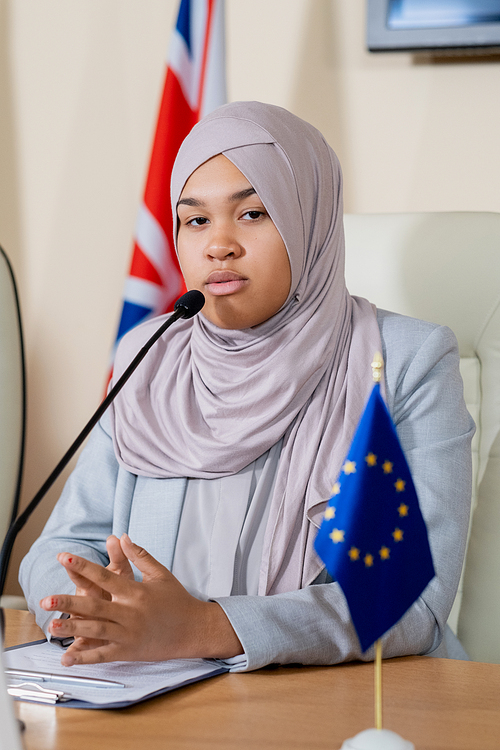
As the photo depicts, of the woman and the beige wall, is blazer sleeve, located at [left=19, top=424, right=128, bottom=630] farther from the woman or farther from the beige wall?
the beige wall

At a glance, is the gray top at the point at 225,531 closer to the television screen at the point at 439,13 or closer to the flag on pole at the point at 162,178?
the flag on pole at the point at 162,178

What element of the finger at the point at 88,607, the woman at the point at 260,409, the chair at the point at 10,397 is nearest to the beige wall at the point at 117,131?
the chair at the point at 10,397

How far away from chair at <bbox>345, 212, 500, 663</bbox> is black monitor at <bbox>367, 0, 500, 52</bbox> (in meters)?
0.47

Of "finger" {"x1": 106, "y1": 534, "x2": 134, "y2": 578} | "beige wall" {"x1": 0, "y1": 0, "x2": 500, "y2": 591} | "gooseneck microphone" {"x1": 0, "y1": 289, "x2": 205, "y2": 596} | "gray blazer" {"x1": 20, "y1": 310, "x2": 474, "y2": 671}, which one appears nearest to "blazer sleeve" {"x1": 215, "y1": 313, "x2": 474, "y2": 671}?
"gray blazer" {"x1": 20, "y1": 310, "x2": 474, "y2": 671}

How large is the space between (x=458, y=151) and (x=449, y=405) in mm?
883

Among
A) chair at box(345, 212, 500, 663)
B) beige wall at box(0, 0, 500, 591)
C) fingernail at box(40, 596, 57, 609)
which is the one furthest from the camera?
beige wall at box(0, 0, 500, 591)

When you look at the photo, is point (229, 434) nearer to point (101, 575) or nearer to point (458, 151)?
point (101, 575)

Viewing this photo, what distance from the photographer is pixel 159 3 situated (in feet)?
5.98

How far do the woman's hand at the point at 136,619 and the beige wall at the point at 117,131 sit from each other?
1220 millimetres

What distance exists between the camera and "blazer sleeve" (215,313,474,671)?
77 centimetres

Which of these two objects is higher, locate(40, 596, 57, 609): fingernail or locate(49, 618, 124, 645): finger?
locate(40, 596, 57, 609): fingernail

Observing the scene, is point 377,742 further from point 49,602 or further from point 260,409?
point 260,409

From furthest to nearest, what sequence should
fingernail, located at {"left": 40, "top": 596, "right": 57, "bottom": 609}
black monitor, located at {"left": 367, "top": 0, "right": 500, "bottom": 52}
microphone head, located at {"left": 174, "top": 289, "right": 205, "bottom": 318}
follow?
1. black monitor, located at {"left": 367, "top": 0, "right": 500, "bottom": 52}
2. microphone head, located at {"left": 174, "top": 289, "right": 205, "bottom": 318}
3. fingernail, located at {"left": 40, "top": 596, "right": 57, "bottom": 609}

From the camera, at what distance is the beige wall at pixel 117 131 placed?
1666 mm
